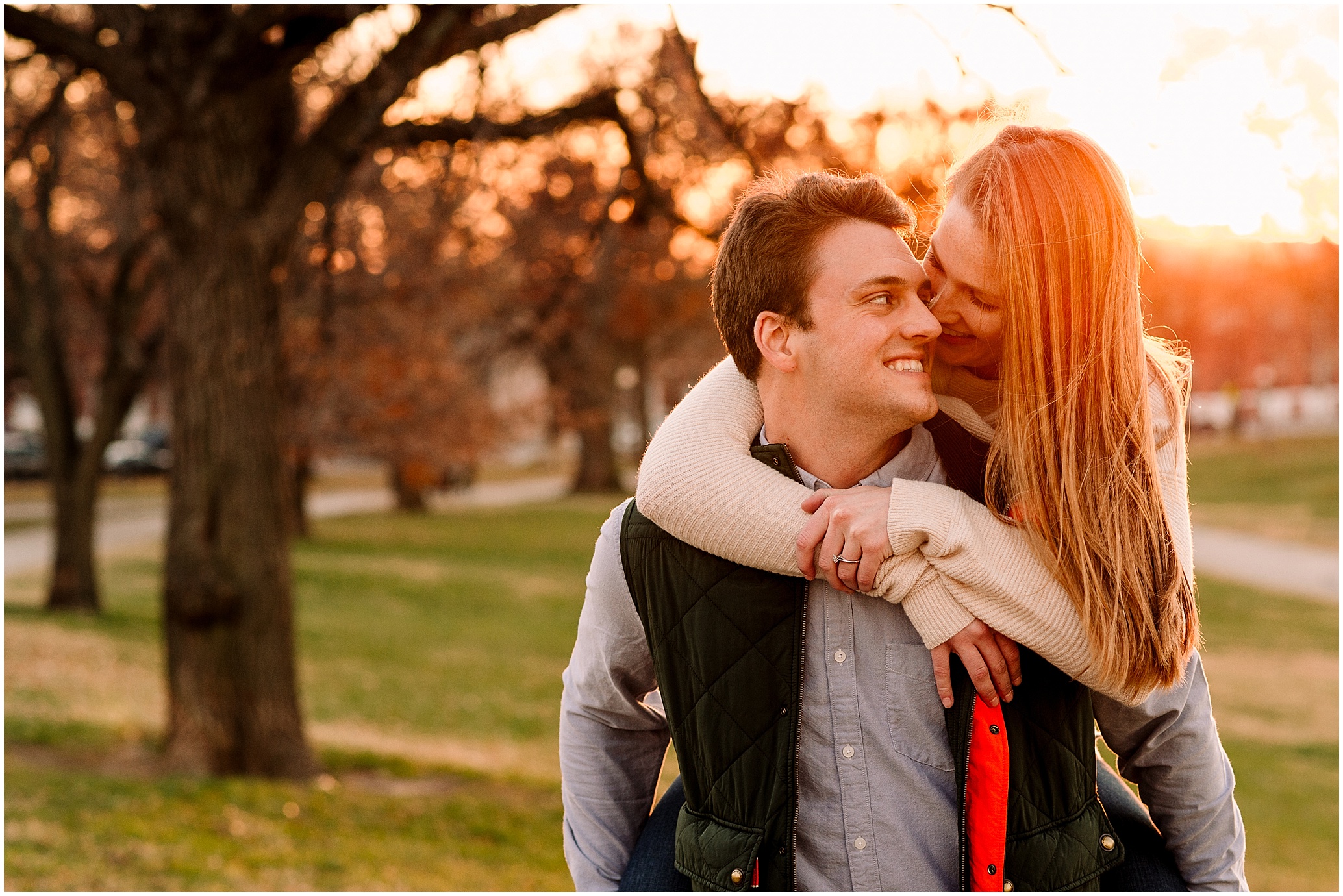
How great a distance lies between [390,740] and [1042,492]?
815 cm

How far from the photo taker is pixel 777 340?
2.32m

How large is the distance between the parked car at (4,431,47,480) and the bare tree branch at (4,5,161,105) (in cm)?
2996

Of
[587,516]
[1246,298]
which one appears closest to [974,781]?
[587,516]

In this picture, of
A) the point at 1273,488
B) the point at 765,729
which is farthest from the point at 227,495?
the point at 1273,488

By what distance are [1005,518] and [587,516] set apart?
2544 cm

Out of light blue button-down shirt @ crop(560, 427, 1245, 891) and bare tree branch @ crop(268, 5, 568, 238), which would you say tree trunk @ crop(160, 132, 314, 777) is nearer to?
bare tree branch @ crop(268, 5, 568, 238)

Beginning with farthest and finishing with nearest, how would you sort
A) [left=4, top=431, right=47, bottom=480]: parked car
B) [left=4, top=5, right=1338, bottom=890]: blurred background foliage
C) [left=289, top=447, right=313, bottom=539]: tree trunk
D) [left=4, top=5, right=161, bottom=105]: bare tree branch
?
[left=4, top=431, right=47, bottom=480]: parked car, [left=289, top=447, right=313, bottom=539]: tree trunk, [left=4, top=5, right=1338, bottom=890]: blurred background foliage, [left=4, top=5, right=161, bottom=105]: bare tree branch

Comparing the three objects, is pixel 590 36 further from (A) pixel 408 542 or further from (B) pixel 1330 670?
(A) pixel 408 542

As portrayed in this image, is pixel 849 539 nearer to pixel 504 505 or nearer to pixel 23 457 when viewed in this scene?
pixel 504 505

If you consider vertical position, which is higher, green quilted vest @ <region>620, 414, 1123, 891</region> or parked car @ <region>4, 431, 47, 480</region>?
green quilted vest @ <region>620, 414, 1123, 891</region>

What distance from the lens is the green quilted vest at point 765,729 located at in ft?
6.80

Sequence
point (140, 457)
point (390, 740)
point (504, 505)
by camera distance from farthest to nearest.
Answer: point (140, 457), point (504, 505), point (390, 740)

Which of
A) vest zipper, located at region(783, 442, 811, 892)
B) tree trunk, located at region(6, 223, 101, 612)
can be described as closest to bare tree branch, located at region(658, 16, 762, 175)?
vest zipper, located at region(783, 442, 811, 892)

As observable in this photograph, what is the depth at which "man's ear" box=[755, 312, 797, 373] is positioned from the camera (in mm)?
2299
